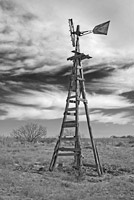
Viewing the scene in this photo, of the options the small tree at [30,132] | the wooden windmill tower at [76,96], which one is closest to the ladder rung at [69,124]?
the wooden windmill tower at [76,96]

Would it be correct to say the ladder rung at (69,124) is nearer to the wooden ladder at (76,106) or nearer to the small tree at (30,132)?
the wooden ladder at (76,106)

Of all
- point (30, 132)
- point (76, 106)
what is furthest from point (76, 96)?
point (30, 132)

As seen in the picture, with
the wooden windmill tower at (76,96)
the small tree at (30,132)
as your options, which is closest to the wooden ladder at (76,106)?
the wooden windmill tower at (76,96)

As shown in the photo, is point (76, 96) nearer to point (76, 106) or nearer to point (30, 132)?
point (76, 106)

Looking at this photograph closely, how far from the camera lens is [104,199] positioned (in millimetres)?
6406

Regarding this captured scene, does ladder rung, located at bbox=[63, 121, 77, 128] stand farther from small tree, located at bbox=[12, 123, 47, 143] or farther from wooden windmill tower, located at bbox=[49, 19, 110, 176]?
small tree, located at bbox=[12, 123, 47, 143]

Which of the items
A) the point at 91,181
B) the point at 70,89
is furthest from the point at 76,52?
the point at 91,181

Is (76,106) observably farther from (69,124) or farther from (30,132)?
(30,132)

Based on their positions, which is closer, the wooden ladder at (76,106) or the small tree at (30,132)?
the wooden ladder at (76,106)

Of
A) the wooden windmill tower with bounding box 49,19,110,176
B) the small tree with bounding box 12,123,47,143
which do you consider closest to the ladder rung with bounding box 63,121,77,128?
the wooden windmill tower with bounding box 49,19,110,176

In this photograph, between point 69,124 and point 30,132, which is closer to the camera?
point 69,124

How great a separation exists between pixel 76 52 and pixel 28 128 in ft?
109

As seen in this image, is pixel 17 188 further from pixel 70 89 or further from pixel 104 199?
pixel 70 89

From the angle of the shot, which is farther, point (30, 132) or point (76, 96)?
point (30, 132)
